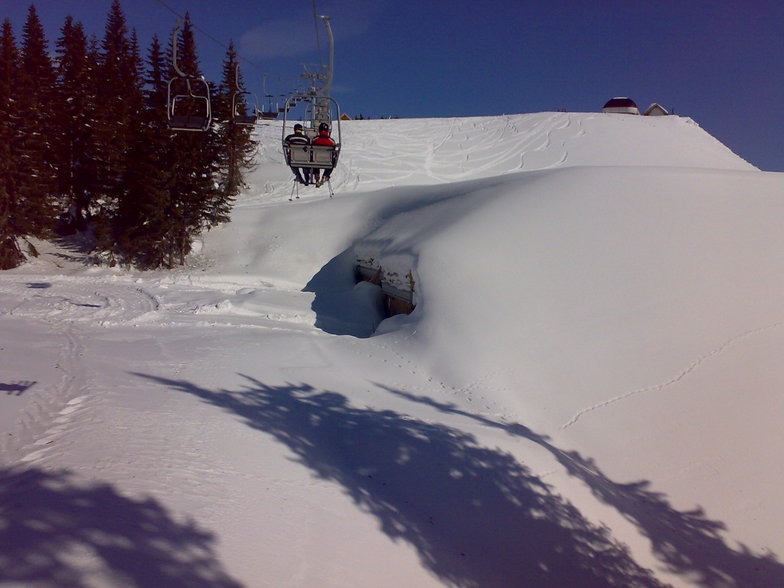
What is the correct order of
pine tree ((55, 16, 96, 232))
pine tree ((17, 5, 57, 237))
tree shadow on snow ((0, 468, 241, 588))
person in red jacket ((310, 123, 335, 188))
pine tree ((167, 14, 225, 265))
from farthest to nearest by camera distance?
1. pine tree ((55, 16, 96, 232))
2. pine tree ((167, 14, 225, 265))
3. pine tree ((17, 5, 57, 237))
4. person in red jacket ((310, 123, 335, 188))
5. tree shadow on snow ((0, 468, 241, 588))

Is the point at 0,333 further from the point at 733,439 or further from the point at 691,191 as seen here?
the point at 691,191

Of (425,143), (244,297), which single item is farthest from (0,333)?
(425,143)

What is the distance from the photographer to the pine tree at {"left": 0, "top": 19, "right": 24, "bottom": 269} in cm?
2014

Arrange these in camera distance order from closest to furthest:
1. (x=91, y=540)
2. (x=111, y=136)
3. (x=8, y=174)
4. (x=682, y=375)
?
(x=91, y=540) → (x=682, y=375) → (x=8, y=174) → (x=111, y=136)

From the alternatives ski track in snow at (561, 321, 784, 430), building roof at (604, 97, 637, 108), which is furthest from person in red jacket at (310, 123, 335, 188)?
building roof at (604, 97, 637, 108)

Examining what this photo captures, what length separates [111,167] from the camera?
2400 centimetres

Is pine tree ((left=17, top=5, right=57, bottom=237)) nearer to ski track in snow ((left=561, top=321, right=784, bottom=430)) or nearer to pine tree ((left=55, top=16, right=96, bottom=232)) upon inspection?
pine tree ((left=55, top=16, right=96, bottom=232))

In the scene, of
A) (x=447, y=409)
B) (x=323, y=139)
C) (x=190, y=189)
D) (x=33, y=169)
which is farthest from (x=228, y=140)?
(x=447, y=409)

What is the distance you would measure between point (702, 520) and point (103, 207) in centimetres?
2459

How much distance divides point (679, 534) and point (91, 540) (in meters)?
6.75

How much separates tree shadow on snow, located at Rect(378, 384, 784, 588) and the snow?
0.04m

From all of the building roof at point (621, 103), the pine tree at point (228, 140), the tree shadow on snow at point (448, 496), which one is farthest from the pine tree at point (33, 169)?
the building roof at point (621, 103)

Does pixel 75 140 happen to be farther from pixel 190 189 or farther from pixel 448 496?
pixel 448 496

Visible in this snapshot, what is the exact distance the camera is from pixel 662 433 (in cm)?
844
